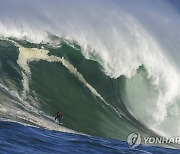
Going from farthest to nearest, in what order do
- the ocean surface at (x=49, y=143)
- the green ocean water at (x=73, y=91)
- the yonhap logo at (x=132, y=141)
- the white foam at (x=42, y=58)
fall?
the white foam at (x=42, y=58), the green ocean water at (x=73, y=91), the yonhap logo at (x=132, y=141), the ocean surface at (x=49, y=143)

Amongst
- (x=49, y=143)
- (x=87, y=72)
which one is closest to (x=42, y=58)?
(x=87, y=72)

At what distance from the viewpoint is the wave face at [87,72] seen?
20250 millimetres

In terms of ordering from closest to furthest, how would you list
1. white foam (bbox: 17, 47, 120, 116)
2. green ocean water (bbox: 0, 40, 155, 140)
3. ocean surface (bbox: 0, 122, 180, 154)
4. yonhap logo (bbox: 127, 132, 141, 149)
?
1. ocean surface (bbox: 0, 122, 180, 154)
2. yonhap logo (bbox: 127, 132, 141, 149)
3. green ocean water (bbox: 0, 40, 155, 140)
4. white foam (bbox: 17, 47, 120, 116)

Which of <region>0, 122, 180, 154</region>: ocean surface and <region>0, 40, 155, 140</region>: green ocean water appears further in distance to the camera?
<region>0, 40, 155, 140</region>: green ocean water

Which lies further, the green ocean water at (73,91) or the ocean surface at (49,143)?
the green ocean water at (73,91)

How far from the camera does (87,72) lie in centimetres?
2528

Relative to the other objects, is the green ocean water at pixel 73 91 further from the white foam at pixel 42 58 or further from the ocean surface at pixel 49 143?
the ocean surface at pixel 49 143

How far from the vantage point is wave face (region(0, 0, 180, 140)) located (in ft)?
66.4

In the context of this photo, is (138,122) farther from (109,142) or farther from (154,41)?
(154,41)

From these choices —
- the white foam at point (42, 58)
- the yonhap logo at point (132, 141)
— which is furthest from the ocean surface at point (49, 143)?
the white foam at point (42, 58)

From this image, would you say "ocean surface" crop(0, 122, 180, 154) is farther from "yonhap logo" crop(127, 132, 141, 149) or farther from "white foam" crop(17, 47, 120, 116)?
"white foam" crop(17, 47, 120, 116)

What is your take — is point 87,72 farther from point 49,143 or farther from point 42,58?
point 49,143

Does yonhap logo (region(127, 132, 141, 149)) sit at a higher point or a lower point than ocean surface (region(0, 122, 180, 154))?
higher

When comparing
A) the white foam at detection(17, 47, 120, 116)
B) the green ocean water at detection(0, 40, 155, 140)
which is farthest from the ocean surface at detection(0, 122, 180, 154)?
the white foam at detection(17, 47, 120, 116)
